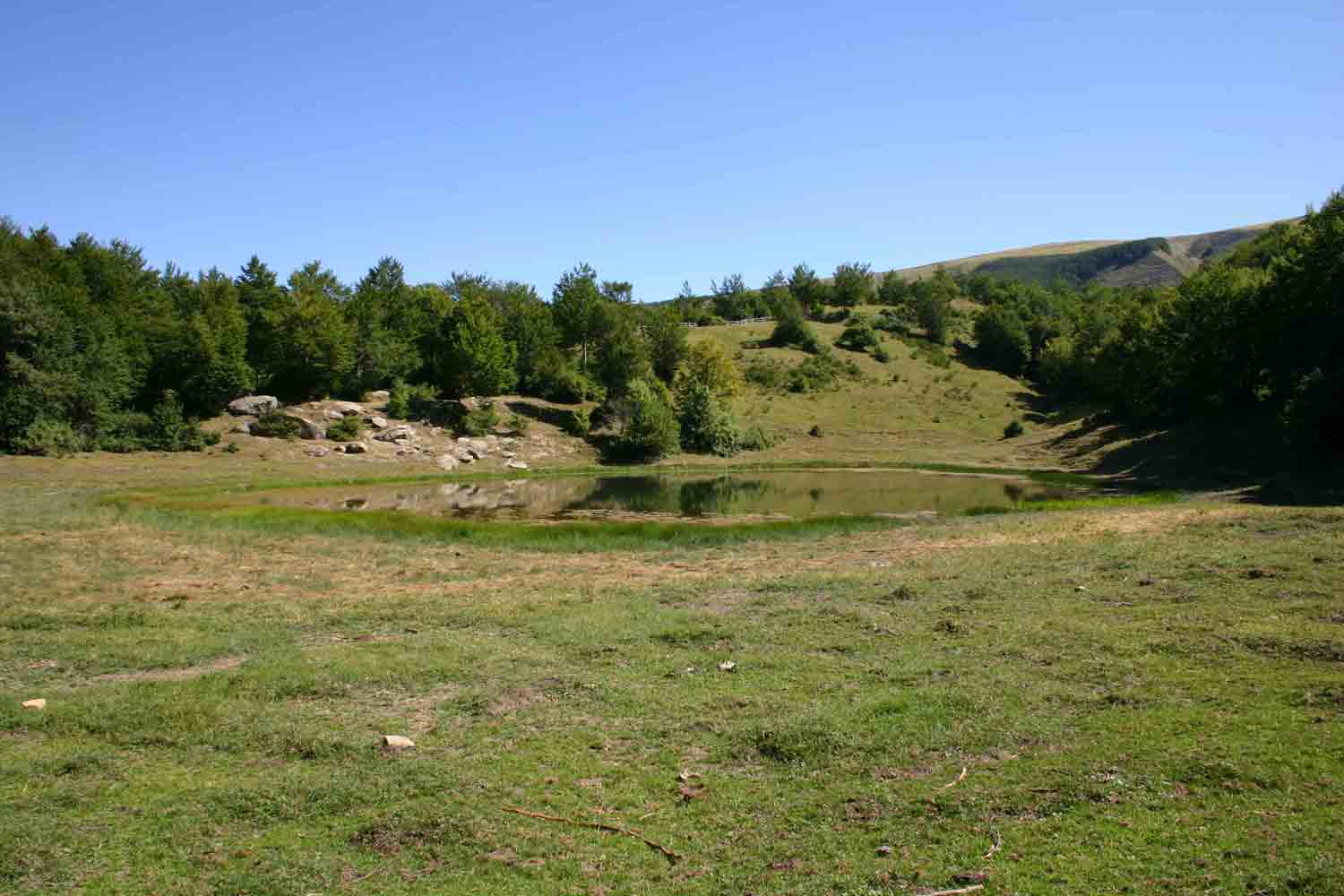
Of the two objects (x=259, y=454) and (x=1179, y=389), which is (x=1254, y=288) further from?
(x=259, y=454)

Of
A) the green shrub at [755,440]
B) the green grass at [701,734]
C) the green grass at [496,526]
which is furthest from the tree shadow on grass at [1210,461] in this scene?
the green shrub at [755,440]

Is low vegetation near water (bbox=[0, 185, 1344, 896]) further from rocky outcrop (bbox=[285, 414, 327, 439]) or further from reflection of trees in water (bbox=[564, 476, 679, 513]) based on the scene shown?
rocky outcrop (bbox=[285, 414, 327, 439])

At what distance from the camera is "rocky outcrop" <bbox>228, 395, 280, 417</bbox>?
262 feet

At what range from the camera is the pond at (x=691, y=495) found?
48875 millimetres

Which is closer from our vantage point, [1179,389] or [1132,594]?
[1132,594]

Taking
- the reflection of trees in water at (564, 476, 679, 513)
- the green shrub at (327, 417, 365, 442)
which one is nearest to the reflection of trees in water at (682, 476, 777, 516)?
the reflection of trees in water at (564, 476, 679, 513)

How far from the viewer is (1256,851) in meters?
7.95

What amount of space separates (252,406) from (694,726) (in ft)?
254

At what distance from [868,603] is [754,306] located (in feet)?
429

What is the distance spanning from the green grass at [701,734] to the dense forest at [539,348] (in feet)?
132

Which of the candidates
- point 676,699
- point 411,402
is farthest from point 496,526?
point 411,402

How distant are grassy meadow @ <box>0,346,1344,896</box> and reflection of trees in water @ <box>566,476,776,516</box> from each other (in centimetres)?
2375

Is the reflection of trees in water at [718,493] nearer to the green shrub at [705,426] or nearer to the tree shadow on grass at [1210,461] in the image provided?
the green shrub at [705,426]

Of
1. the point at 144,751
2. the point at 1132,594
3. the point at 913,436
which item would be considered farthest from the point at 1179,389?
the point at 144,751
